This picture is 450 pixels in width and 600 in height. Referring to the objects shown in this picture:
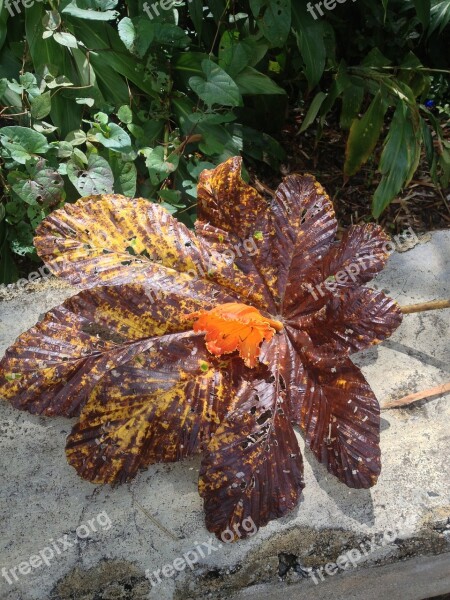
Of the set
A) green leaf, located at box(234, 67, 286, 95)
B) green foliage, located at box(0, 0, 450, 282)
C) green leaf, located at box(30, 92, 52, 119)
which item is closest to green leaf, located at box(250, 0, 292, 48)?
green foliage, located at box(0, 0, 450, 282)

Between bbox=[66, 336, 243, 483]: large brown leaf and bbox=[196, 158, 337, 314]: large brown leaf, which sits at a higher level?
bbox=[196, 158, 337, 314]: large brown leaf

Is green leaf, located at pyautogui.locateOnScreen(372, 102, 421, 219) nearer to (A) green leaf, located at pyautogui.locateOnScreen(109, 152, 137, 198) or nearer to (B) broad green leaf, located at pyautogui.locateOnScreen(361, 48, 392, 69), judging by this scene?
(B) broad green leaf, located at pyautogui.locateOnScreen(361, 48, 392, 69)

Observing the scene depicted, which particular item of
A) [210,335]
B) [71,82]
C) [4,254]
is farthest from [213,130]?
[210,335]

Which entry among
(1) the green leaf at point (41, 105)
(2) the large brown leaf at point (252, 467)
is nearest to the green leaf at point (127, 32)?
(1) the green leaf at point (41, 105)

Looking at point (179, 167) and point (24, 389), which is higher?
point (179, 167)

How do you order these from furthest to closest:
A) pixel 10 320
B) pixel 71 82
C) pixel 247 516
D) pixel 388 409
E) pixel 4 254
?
pixel 4 254 < pixel 71 82 < pixel 10 320 < pixel 388 409 < pixel 247 516

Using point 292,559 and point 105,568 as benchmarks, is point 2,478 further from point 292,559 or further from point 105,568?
point 292,559
